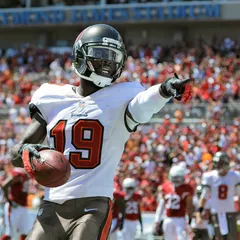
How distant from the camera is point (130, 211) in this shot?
10.8 metres

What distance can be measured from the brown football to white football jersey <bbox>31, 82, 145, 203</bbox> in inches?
8.3

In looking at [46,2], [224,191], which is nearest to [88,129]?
[224,191]

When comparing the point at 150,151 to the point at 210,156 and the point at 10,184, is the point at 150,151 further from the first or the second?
the point at 10,184

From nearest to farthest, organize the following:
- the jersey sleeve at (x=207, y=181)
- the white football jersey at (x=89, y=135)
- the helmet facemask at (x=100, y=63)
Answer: the white football jersey at (x=89, y=135)
the helmet facemask at (x=100, y=63)
the jersey sleeve at (x=207, y=181)

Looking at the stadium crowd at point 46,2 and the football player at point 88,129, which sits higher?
the football player at point 88,129

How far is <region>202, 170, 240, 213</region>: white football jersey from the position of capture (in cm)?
928

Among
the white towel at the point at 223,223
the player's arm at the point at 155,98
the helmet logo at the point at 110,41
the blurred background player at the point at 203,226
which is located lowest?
the blurred background player at the point at 203,226

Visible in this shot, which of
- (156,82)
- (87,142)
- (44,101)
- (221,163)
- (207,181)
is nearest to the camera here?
(87,142)

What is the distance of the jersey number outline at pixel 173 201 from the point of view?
32.2 ft

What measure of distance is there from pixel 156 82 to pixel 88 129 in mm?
13820

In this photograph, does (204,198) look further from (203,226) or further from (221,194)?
(203,226)

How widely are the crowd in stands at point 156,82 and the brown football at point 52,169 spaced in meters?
6.99

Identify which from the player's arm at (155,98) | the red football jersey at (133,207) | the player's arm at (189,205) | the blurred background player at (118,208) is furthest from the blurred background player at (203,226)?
the player's arm at (155,98)

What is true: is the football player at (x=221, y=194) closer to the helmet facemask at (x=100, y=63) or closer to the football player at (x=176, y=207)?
the football player at (x=176, y=207)
